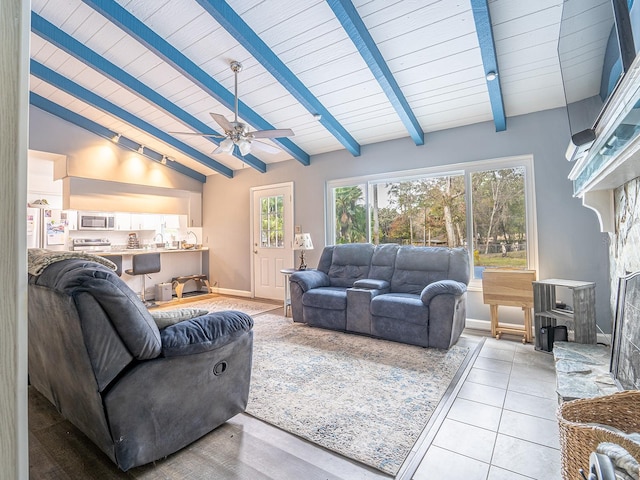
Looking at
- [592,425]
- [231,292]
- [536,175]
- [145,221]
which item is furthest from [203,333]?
[145,221]

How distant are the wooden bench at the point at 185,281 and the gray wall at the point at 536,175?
2.29 meters

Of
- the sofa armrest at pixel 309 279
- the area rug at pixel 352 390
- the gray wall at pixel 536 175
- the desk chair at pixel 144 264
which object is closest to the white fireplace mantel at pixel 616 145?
the gray wall at pixel 536 175

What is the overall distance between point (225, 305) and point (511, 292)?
427 cm

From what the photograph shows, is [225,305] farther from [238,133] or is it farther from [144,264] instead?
[238,133]

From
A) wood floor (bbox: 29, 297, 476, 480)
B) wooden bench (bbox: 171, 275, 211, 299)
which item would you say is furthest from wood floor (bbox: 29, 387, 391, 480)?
wooden bench (bbox: 171, 275, 211, 299)

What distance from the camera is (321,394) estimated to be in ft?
7.55

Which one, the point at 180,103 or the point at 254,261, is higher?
the point at 180,103

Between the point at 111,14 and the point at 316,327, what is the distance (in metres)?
3.76

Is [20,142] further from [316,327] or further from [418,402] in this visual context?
[316,327]

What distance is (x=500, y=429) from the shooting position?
6.14 ft

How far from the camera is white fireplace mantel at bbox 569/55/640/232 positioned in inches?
50.4

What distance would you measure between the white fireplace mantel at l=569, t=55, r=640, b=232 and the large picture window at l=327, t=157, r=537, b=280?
123 centimetres

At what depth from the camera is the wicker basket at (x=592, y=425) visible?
867mm

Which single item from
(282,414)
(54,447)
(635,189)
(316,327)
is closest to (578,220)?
(635,189)
